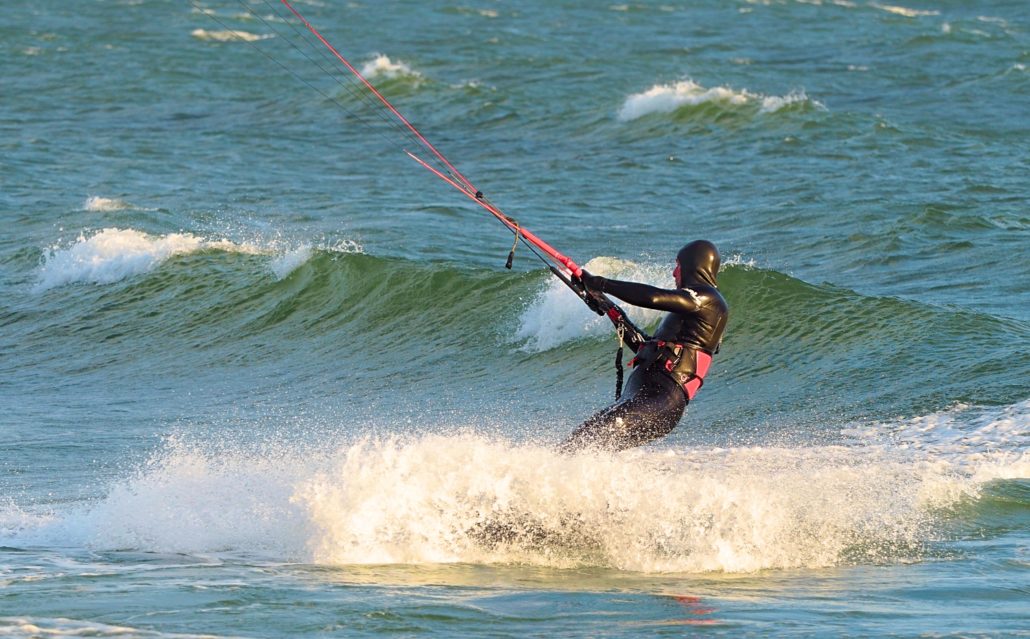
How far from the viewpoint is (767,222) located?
19.6 metres

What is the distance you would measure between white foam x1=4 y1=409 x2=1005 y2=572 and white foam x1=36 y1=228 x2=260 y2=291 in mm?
10636

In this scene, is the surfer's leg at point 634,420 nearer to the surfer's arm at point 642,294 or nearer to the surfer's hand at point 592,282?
the surfer's arm at point 642,294

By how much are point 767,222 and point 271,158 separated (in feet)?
31.3

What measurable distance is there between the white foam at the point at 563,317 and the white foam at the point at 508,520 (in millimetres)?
6599

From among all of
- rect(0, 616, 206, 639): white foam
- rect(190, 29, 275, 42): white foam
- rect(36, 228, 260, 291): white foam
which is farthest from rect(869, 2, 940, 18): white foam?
rect(0, 616, 206, 639): white foam

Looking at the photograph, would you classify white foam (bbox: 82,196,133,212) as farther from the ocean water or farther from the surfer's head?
the surfer's head

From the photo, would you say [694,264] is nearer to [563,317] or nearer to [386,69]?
[563,317]

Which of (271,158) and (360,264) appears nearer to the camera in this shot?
(360,264)

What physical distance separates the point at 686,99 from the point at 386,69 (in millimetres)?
7348

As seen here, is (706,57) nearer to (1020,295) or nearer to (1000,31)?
(1000,31)

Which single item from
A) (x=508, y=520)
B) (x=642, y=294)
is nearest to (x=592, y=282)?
(x=642, y=294)

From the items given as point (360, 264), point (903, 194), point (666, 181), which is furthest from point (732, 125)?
point (360, 264)

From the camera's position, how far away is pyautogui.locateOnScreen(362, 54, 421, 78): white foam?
31.9 meters

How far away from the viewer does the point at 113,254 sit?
1930 centimetres
